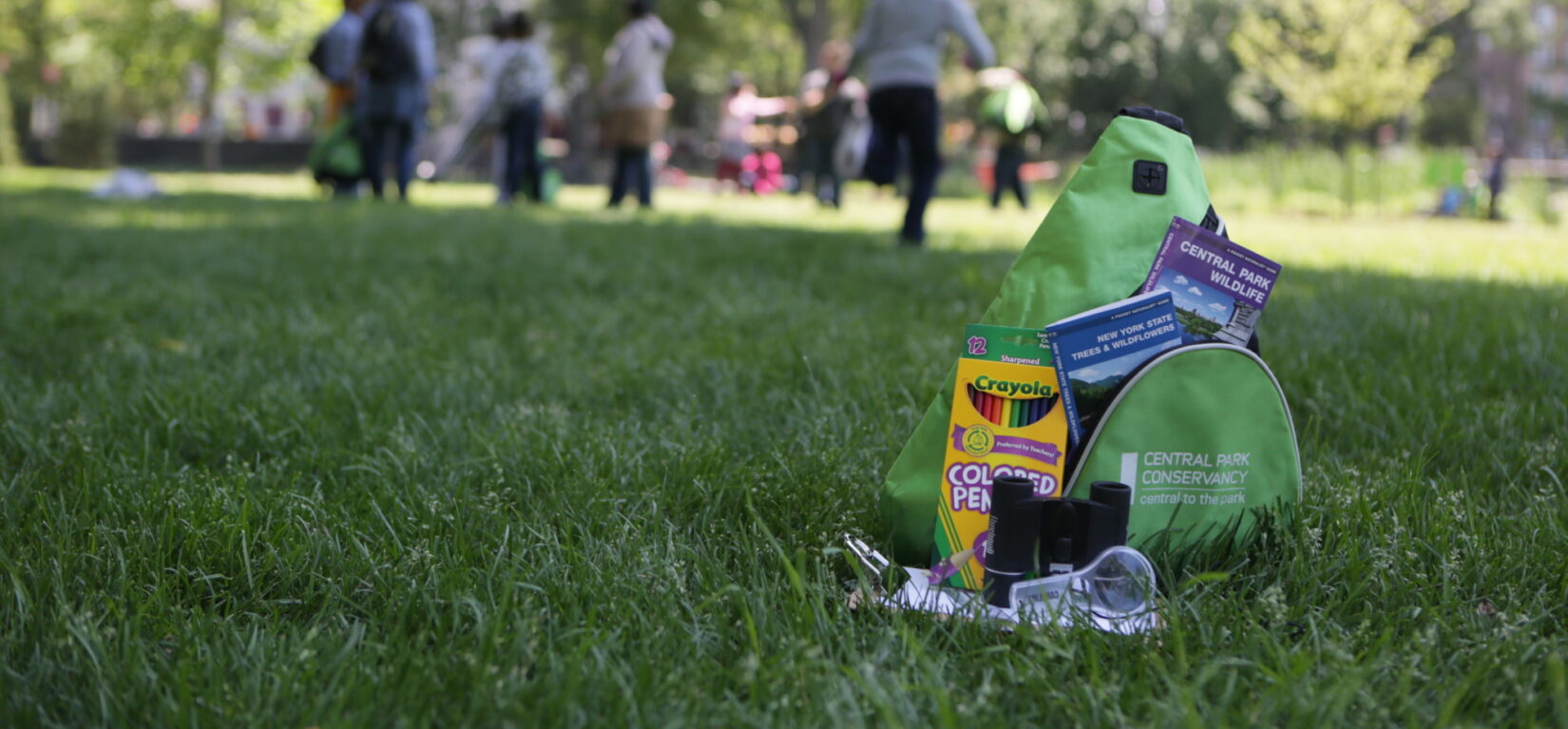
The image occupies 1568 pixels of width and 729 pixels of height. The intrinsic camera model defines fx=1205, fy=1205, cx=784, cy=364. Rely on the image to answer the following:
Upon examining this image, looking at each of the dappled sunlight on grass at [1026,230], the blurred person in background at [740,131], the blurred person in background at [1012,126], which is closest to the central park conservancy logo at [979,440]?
the dappled sunlight on grass at [1026,230]

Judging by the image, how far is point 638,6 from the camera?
1054 cm

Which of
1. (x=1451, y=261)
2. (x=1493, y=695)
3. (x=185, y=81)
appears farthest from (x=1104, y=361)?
(x=185, y=81)

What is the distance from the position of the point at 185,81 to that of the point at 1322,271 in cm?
2508

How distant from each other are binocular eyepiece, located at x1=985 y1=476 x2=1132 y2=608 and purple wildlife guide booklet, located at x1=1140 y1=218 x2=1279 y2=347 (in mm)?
307

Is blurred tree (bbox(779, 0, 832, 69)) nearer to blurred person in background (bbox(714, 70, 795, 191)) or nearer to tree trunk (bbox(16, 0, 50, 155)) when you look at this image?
blurred person in background (bbox(714, 70, 795, 191))

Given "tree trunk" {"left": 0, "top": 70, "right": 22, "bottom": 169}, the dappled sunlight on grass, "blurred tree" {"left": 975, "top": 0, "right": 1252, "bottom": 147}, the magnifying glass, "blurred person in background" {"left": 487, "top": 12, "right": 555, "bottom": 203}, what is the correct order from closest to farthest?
the magnifying glass, the dappled sunlight on grass, "blurred person in background" {"left": 487, "top": 12, "right": 555, "bottom": 203}, "tree trunk" {"left": 0, "top": 70, "right": 22, "bottom": 169}, "blurred tree" {"left": 975, "top": 0, "right": 1252, "bottom": 147}

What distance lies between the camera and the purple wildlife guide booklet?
5.82 feet

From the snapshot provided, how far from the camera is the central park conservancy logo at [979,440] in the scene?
1.73m

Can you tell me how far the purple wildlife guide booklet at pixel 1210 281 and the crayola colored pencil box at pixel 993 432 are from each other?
0.23 m

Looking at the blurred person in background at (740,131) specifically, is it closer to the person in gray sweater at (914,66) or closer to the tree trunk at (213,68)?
the tree trunk at (213,68)

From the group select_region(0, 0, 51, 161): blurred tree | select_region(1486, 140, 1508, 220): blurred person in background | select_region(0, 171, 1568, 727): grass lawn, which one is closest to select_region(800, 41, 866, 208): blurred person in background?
select_region(1486, 140, 1508, 220): blurred person in background

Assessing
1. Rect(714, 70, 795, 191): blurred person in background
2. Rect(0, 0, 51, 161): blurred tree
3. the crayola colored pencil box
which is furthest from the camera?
Rect(0, 0, 51, 161): blurred tree

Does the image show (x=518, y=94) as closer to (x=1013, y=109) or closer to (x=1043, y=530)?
(x=1013, y=109)

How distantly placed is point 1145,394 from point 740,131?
1904 centimetres
